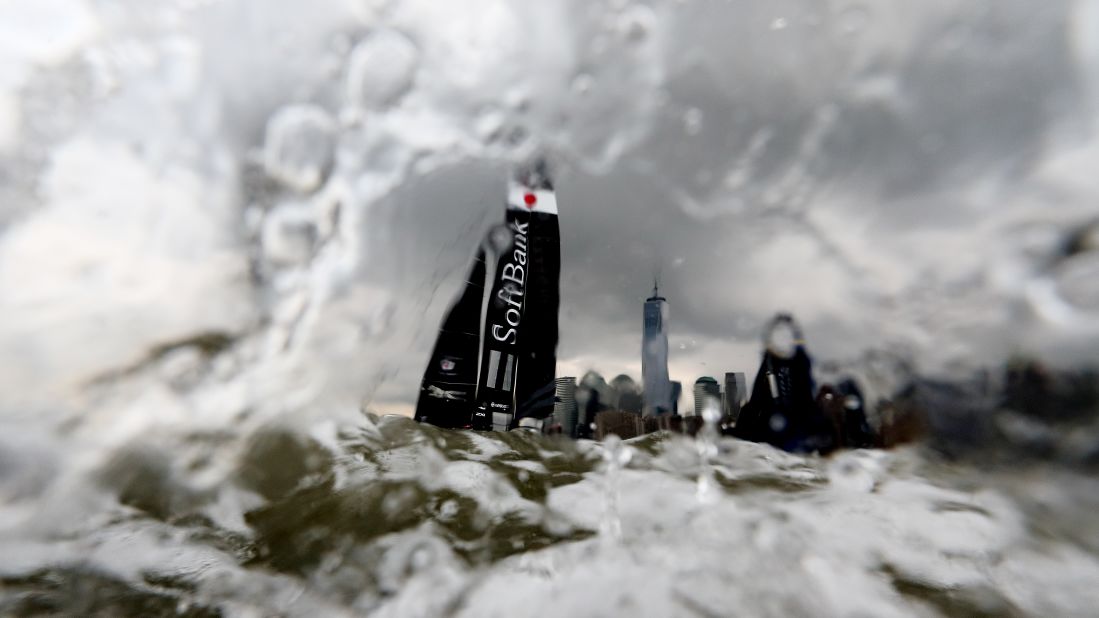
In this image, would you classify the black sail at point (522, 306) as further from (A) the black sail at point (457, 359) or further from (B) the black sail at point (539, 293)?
(A) the black sail at point (457, 359)

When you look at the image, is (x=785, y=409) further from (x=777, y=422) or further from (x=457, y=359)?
(x=457, y=359)

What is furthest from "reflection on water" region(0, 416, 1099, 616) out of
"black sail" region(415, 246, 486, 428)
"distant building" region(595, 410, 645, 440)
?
"black sail" region(415, 246, 486, 428)

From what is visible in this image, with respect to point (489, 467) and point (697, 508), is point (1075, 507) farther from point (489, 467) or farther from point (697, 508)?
point (489, 467)

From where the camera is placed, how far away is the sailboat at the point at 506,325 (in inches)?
217

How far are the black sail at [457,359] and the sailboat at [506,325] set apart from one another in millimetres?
11

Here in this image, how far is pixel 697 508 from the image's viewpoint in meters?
2.45

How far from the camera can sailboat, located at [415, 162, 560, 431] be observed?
18.1 feet

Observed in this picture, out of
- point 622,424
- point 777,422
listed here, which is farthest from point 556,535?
point 777,422

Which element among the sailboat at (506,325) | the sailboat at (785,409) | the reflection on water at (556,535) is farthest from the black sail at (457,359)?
the sailboat at (785,409)

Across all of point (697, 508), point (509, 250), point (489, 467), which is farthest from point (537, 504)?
point (509, 250)

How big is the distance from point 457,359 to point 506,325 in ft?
2.31

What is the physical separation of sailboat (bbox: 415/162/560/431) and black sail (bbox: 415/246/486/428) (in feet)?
0.04

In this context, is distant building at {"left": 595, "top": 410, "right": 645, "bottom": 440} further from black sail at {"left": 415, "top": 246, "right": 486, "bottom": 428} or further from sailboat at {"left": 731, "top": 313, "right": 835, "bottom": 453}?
black sail at {"left": 415, "top": 246, "right": 486, "bottom": 428}

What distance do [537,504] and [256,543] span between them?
135 centimetres
